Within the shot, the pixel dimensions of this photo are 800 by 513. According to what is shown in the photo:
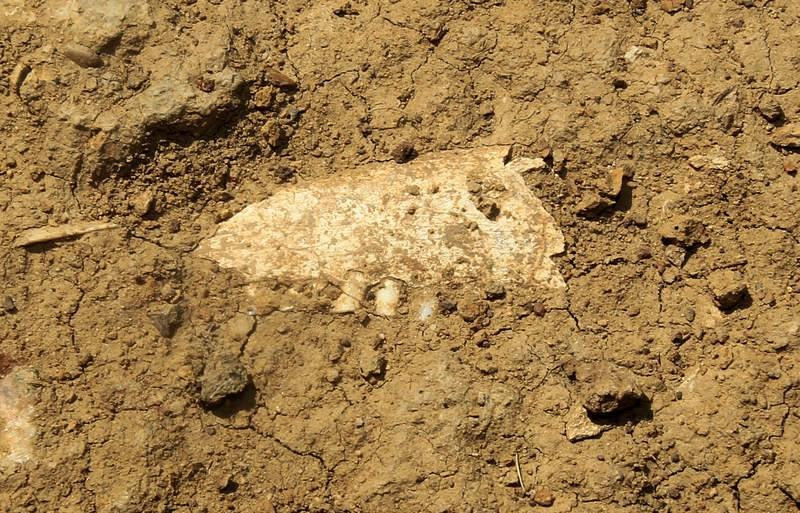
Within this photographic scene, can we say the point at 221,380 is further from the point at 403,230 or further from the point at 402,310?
the point at 403,230

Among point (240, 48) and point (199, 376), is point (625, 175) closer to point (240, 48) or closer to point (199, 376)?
point (240, 48)

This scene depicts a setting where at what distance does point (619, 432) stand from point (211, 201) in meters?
1.54

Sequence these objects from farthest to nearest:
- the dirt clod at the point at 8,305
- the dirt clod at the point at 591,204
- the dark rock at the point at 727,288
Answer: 1. the dirt clod at the point at 591,204
2. the dark rock at the point at 727,288
3. the dirt clod at the point at 8,305

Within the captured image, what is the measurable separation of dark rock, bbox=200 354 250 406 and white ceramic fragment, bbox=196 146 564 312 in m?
0.30

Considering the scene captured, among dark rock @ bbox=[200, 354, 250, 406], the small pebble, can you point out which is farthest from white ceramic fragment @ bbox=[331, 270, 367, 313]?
the small pebble

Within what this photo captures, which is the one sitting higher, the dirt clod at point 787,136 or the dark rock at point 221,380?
the dirt clod at point 787,136

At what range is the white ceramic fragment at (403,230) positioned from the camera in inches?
106

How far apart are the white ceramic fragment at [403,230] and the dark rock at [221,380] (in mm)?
Result: 298

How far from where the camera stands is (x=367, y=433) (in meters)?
2.56

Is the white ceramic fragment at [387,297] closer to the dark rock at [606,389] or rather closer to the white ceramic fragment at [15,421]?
the dark rock at [606,389]

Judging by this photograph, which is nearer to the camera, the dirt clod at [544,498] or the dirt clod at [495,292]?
the dirt clod at [544,498]

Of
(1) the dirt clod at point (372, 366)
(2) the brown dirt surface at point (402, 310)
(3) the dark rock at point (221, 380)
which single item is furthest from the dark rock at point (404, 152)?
(3) the dark rock at point (221, 380)

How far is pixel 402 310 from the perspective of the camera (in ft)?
8.79

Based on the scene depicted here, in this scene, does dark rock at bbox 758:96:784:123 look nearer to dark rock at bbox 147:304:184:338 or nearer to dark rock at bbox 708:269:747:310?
dark rock at bbox 708:269:747:310
